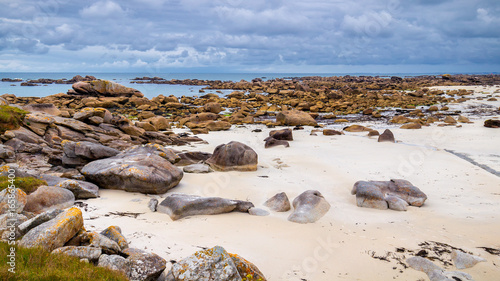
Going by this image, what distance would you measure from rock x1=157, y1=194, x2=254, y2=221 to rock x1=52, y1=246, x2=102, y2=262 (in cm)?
290

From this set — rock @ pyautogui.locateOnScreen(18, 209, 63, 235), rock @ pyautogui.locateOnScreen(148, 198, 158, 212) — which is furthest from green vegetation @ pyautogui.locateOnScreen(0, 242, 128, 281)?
rock @ pyautogui.locateOnScreen(148, 198, 158, 212)

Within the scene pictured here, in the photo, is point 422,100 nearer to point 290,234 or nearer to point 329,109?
point 329,109

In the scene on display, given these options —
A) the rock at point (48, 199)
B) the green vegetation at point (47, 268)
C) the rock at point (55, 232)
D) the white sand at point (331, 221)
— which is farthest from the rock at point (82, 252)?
the rock at point (48, 199)

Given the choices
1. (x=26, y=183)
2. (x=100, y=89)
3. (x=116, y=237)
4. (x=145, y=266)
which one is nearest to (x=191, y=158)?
(x=26, y=183)

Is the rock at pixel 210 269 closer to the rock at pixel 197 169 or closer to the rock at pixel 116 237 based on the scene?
the rock at pixel 116 237

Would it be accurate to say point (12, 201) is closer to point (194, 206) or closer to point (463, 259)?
point (194, 206)

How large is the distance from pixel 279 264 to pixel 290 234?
1.36 meters

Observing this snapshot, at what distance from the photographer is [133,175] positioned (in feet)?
31.7

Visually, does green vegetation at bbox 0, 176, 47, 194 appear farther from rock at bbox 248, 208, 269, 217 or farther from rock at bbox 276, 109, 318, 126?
rock at bbox 276, 109, 318, 126

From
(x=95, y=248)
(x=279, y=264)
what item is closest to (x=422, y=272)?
(x=279, y=264)

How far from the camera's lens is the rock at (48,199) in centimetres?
738

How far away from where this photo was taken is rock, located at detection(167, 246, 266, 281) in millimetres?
4910

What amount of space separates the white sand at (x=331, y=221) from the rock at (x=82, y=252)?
1326 mm

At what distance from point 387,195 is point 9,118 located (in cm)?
1373
